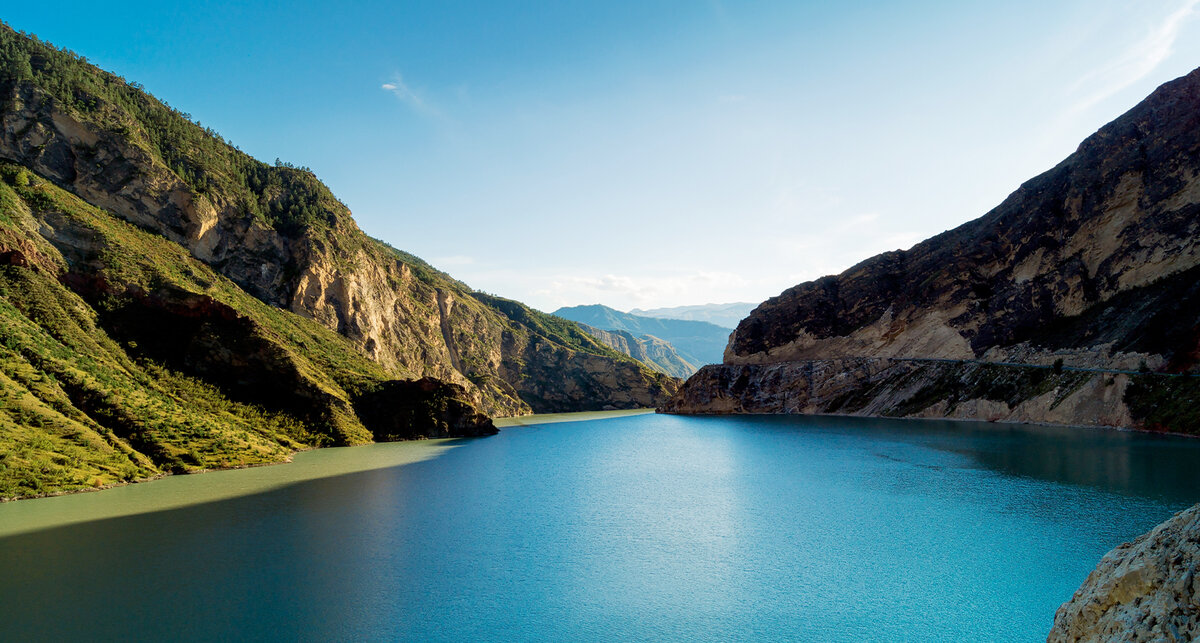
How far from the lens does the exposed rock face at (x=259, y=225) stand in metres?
65.1

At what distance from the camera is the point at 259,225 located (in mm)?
84125

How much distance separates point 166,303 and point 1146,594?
2668 inches

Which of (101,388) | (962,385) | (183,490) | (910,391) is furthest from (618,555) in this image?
(910,391)

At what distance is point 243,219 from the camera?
82.9 metres

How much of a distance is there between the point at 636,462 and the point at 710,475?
31.0 ft

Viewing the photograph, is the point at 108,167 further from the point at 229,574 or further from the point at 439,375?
the point at 229,574

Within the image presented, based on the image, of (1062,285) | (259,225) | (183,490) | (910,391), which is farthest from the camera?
(259,225)

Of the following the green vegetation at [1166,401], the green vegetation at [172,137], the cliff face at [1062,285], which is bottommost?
the green vegetation at [1166,401]

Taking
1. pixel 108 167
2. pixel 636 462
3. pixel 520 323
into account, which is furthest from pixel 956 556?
pixel 520 323

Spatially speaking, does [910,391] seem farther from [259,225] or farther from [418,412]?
[259,225]

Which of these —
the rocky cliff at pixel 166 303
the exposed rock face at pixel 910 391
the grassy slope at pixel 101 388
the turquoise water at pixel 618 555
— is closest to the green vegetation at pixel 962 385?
the exposed rock face at pixel 910 391

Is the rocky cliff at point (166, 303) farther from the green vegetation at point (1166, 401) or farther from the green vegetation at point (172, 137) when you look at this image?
the green vegetation at point (1166, 401)

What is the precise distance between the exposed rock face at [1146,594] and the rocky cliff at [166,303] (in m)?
44.8

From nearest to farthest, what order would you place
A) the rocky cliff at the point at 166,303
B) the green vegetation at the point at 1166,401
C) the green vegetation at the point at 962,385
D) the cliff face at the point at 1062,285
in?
the rocky cliff at the point at 166,303, the green vegetation at the point at 1166,401, the cliff face at the point at 1062,285, the green vegetation at the point at 962,385
